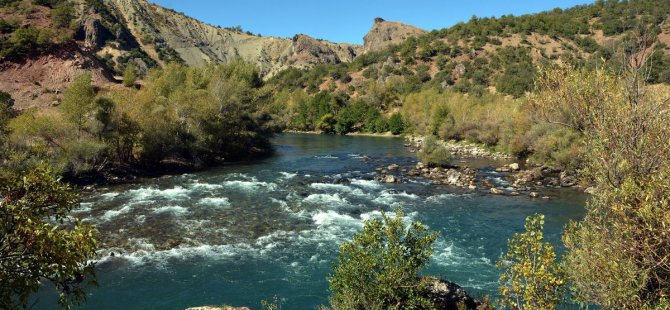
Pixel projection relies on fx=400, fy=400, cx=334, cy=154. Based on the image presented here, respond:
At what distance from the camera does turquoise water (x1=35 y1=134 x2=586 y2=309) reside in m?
16.5

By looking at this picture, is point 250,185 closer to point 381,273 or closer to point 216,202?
point 216,202

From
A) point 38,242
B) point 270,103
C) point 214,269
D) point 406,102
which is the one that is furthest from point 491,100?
point 38,242

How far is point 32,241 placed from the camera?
5.81 meters

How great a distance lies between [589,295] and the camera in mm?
8758

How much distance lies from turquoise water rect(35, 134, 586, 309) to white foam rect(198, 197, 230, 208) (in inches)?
5.5

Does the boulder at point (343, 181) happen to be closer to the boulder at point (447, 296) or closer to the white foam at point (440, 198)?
the white foam at point (440, 198)

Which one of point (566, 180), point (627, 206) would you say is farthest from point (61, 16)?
point (627, 206)

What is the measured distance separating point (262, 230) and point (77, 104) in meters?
23.0

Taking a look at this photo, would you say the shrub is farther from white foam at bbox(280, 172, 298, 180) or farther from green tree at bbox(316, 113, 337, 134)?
green tree at bbox(316, 113, 337, 134)

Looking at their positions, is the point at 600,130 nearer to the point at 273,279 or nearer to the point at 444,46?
the point at 273,279

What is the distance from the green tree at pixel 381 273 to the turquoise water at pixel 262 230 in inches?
211

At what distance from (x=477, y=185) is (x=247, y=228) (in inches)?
869

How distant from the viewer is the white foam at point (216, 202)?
29031mm

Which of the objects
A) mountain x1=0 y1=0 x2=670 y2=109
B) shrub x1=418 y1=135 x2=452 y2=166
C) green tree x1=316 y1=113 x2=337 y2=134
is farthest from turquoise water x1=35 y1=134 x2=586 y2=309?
green tree x1=316 y1=113 x2=337 y2=134
